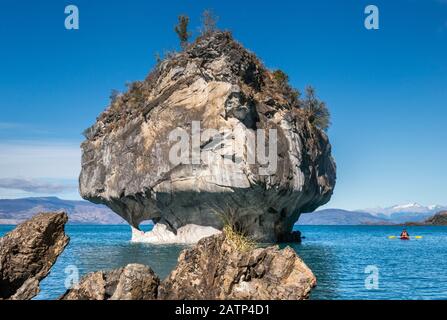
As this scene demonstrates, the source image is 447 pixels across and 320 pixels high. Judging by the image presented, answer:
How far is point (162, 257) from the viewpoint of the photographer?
1409 inches

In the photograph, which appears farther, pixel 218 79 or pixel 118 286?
pixel 218 79

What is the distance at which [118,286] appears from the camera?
1282 centimetres

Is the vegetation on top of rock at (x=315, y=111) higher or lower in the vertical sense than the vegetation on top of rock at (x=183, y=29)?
lower

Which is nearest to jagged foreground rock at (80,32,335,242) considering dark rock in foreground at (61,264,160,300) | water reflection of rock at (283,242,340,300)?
water reflection of rock at (283,242,340,300)

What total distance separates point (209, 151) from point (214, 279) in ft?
108

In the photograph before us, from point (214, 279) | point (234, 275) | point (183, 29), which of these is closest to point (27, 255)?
point (214, 279)

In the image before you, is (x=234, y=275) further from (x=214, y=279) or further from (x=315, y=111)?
(x=315, y=111)

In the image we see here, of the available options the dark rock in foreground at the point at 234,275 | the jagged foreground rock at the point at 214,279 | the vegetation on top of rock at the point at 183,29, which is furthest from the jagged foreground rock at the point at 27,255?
the vegetation on top of rock at the point at 183,29

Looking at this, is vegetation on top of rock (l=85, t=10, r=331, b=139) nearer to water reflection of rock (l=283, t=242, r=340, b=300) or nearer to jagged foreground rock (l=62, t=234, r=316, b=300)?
water reflection of rock (l=283, t=242, r=340, b=300)

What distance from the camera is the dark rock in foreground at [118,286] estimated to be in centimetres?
1266

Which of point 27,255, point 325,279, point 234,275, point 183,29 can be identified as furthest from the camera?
point 183,29

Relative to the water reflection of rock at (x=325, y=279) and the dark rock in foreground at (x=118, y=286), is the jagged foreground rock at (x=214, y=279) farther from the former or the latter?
the water reflection of rock at (x=325, y=279)
